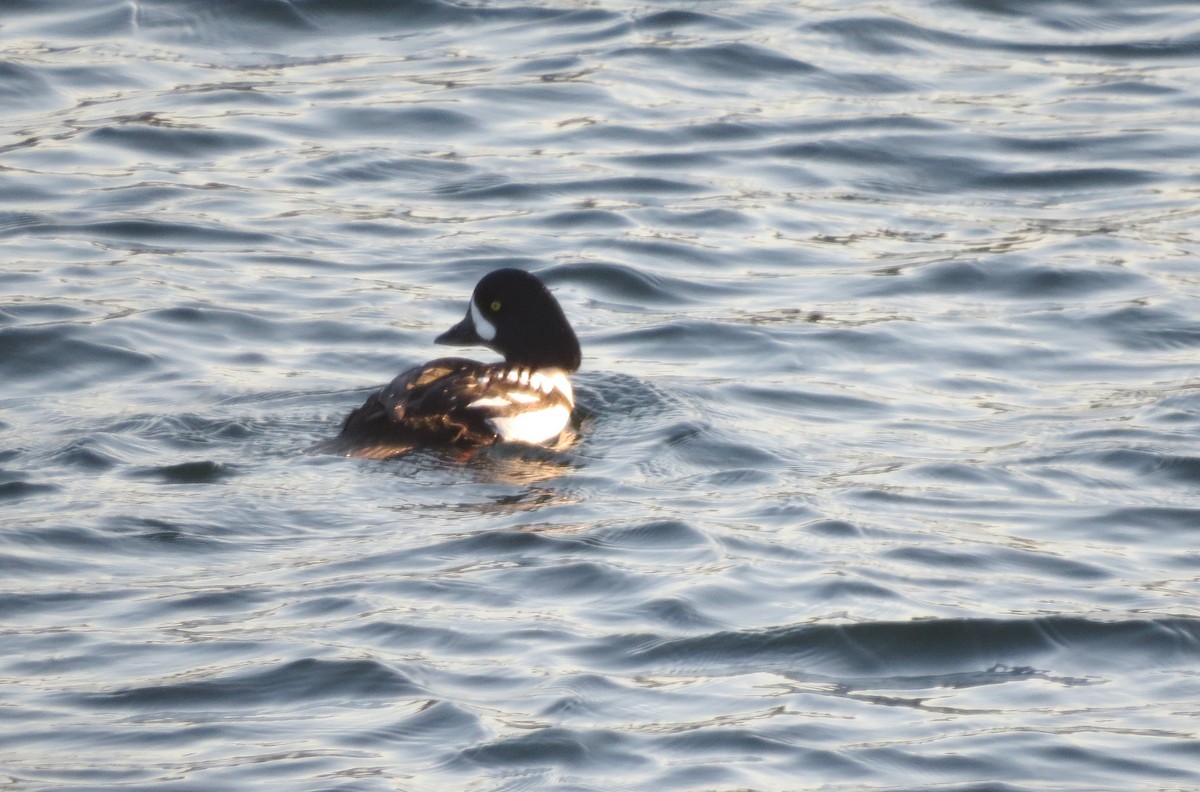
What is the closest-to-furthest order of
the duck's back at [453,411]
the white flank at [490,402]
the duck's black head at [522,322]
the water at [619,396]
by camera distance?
the water at [619,396] < the duck's back at [453,411] < the white flank at [490,402] < the duck's black head at [522,322]

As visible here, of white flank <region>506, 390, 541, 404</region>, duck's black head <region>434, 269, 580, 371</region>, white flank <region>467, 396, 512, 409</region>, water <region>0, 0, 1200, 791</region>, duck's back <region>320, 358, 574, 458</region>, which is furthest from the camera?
duck's black head <region>434, 269, 580, 371</region>

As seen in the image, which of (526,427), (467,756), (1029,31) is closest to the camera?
(467,756)

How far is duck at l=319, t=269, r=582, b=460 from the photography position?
362 inches

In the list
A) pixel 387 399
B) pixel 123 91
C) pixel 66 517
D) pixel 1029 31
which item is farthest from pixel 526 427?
pixel 1029 31

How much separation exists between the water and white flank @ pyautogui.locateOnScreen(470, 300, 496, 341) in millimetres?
619

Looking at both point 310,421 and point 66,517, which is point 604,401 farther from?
Answer: point 66,517

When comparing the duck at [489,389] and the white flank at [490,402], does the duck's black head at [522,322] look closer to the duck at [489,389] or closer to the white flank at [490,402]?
the duck at [489,389]

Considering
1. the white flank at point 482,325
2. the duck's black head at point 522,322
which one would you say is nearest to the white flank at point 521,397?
the duck's black head at point 522,322

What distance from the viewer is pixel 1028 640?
716 centimetres

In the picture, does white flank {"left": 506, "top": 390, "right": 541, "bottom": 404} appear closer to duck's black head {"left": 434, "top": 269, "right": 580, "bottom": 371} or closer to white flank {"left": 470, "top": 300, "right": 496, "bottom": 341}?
duck's black head {"left": 434, "top": 269, "right": 580, "bottom": 371}

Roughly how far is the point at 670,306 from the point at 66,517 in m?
4.88

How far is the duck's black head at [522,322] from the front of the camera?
10.2 metres

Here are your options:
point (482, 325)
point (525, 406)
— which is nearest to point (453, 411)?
point (525, 406)

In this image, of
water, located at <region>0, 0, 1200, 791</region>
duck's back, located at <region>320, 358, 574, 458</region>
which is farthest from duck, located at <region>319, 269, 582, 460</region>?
water, located at <region>0, 0, 1200, 791</region>
